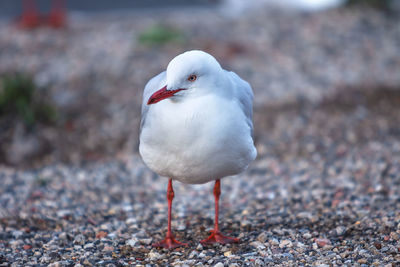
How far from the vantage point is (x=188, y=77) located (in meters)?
3.12

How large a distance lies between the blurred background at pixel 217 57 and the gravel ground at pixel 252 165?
3 centimetres

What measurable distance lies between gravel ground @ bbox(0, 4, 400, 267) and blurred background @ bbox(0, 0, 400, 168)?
0.10ft

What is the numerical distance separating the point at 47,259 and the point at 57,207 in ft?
3.93

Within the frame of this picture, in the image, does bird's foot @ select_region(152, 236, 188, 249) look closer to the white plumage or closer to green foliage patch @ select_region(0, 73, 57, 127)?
the white plumage

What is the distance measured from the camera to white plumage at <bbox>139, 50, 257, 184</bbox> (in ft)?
10.1

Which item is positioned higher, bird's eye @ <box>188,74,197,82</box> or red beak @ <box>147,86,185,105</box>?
bird's eye @ <box>188,74,197,82</box>

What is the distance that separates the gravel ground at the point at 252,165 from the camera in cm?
373

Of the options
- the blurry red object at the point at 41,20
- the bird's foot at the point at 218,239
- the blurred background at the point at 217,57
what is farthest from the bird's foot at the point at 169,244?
the blurry red object at the point at 41,20

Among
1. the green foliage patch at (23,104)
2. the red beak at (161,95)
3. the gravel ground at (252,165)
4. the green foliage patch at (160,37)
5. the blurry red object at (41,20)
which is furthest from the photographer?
the blurry red object at (41,20)

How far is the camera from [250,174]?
5711 millimetres

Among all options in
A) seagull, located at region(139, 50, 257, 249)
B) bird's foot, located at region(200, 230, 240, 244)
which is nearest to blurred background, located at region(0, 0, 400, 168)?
bird's foot, located at region(200, 230, 240, 244)

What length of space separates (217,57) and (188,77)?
16.0 ft

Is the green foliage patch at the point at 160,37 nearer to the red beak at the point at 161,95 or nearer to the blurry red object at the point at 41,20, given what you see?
the blurry red object at the point at 41,20

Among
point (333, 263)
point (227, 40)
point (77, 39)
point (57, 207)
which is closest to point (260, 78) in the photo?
point (227, 40)
